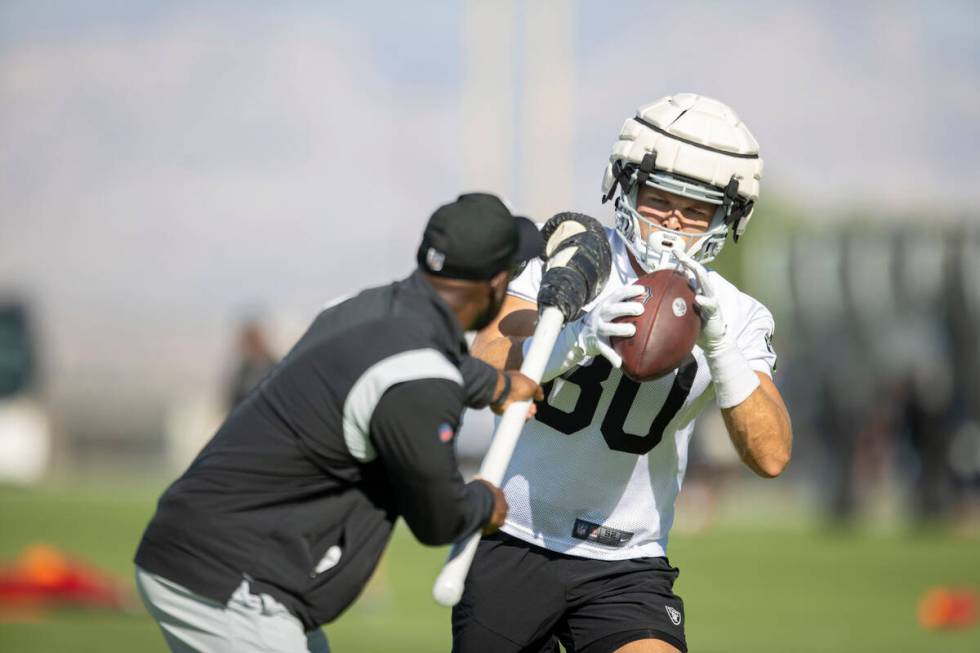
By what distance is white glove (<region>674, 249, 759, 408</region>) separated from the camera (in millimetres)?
4516

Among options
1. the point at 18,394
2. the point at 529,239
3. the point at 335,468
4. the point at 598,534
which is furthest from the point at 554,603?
the point at 18,394

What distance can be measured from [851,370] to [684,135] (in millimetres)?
20933

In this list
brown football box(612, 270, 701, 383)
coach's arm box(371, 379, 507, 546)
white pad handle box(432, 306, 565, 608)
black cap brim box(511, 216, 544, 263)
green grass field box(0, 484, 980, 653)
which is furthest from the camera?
green grass field box(0, 484, 980, 653)

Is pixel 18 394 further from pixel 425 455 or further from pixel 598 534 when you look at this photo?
pixel 425 455

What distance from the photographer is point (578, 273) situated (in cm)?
461

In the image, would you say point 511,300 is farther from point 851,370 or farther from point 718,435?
point 851,370

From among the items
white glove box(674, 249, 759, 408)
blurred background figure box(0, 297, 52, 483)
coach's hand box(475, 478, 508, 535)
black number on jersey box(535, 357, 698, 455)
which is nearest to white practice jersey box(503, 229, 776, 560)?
black number on jersey box(535, 357, 698, 455)

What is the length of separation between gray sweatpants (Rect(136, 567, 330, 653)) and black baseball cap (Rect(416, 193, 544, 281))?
0.96m

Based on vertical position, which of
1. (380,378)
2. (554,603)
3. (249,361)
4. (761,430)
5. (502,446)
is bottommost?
(249,361)

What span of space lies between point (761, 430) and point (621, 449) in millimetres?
450

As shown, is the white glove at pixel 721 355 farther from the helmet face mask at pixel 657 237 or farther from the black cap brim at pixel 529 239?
the black cap brim at pixel 529 239

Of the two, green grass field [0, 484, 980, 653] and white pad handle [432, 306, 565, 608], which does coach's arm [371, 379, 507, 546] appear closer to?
white pad handle [432, 306, 565, 608]

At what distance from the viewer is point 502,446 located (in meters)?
4.24

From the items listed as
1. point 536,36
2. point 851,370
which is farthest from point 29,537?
point 536,36
